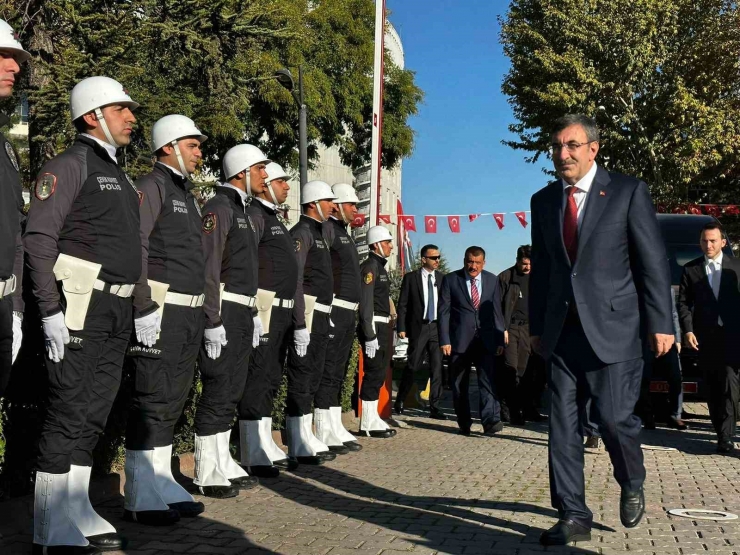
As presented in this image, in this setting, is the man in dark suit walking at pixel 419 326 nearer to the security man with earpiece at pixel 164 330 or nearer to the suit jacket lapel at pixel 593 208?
the security man with earpiece at pixel 164 330

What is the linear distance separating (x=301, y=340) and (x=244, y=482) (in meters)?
1.66

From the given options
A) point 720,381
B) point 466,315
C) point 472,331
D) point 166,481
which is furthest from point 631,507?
point 466,315

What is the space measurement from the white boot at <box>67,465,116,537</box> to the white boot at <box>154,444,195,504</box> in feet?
3.11

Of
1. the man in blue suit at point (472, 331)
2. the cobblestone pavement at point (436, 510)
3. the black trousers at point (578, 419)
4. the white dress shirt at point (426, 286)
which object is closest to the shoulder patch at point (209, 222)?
the cobblestone pavement at point (436, 510)

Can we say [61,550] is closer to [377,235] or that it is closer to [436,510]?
[436,510]

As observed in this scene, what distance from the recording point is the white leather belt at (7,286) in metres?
5.26

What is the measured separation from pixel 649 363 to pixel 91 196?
853cm

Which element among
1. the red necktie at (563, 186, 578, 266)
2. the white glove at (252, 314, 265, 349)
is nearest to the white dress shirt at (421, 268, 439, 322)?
the white glove at (252, 314, 265, 349)

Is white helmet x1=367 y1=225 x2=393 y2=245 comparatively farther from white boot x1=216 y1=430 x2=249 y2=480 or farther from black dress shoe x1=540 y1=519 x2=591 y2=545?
black dress shoe x1=540 y1=519 x2=591 y2=545

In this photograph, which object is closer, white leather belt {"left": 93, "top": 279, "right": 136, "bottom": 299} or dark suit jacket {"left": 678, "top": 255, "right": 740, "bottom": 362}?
white leather belt {"left": 93, "top": 279, "right": 136, "bottom": 299}

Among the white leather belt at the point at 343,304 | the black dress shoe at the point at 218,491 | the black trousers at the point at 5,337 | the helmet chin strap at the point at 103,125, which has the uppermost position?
the helmet chin strap at the point at 103,125

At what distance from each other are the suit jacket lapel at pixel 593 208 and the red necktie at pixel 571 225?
0.21 ft

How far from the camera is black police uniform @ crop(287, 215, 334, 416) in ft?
31.8

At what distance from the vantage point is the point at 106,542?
581 centimetres
